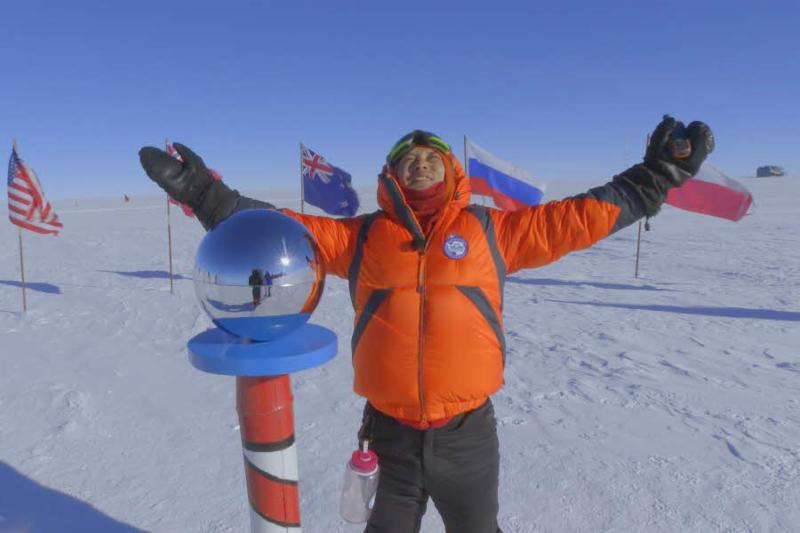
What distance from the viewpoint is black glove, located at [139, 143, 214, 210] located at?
1.57 m

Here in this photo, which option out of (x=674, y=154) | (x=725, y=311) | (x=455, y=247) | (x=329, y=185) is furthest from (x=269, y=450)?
(x=329, y=185)

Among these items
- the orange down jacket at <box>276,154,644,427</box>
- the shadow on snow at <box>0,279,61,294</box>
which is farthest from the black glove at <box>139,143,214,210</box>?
the shadow on snow at <box>0,279,61,294</box>

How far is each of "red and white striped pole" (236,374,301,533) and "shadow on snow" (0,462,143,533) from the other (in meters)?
1.49

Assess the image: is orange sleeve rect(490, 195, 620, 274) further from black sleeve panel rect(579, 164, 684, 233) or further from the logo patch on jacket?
the logo patch on jacket

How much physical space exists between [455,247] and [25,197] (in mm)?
7345

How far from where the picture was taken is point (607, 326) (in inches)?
227

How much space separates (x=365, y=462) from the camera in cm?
167

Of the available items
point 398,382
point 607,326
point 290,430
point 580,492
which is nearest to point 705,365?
point 607,326

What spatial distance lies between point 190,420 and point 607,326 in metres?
4.39

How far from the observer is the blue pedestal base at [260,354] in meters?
1.11

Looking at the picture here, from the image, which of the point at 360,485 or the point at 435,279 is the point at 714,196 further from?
the point at 360,485

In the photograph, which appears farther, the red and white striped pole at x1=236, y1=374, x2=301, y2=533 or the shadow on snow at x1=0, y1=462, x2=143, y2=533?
the shadow on snow at x1=0, y1=462, x2=143, y2=533

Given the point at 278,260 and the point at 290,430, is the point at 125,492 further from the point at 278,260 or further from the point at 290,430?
the point at 278,260

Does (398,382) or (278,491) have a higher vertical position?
(398,382)
